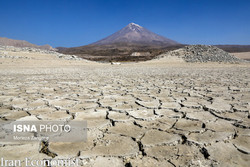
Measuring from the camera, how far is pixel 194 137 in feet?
4.56

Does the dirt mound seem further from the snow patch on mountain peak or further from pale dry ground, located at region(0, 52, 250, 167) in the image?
the snow patch on mountain peak

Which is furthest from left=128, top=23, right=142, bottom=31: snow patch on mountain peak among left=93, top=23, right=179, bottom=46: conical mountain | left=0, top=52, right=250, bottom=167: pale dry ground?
left=0, top=52, right=250, bottom=167: pale dry ground

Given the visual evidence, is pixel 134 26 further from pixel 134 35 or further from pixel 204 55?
pixel 204 55

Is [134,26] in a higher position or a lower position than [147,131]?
higher

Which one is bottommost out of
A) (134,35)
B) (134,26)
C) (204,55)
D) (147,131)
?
(147,131)

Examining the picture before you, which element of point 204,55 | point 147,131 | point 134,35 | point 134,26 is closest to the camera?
point 147,131

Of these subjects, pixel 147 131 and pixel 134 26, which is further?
pixel 134 26

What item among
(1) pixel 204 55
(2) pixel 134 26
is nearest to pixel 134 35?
(2) pixel 134 26

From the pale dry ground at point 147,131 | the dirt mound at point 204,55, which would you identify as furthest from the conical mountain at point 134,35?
the pale dry ground at point 147,131

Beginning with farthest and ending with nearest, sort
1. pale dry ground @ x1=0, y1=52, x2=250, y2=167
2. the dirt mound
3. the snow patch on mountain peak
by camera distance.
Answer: the snow patch on mountain peak
the dirt mound
pale dry ground @ x1=0, y1=52, x2=250, y2=167

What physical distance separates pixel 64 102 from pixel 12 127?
90cm

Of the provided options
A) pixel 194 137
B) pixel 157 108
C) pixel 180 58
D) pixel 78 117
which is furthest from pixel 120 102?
pixel 180 58

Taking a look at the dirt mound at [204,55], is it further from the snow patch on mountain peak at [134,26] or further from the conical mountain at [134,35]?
the snow patch on mountain peak at [134,26]

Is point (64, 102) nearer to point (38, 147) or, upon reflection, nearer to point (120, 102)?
point (120, 102)
